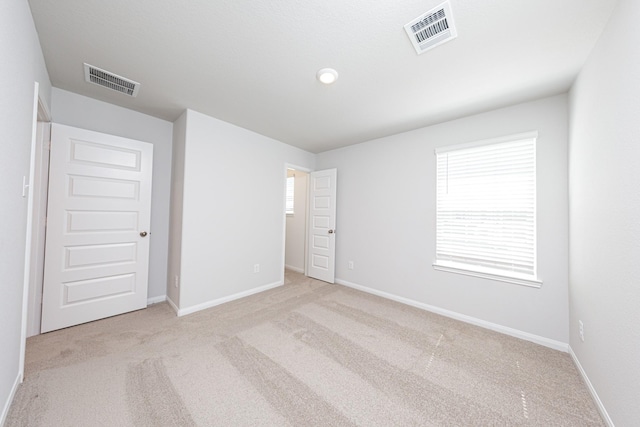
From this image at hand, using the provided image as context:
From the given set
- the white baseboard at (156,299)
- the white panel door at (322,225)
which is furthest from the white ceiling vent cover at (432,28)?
the white baseboard at (156,299)

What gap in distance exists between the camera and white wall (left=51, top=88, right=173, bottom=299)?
270 centimetres

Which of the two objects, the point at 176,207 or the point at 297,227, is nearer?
the point at 176,207

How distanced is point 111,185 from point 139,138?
28.2 inches

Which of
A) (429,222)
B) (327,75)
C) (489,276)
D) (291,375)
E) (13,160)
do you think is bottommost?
(291,375)

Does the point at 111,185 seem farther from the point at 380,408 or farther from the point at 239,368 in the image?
the point at 380,408

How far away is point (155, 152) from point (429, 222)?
3806 mm

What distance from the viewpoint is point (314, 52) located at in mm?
1774

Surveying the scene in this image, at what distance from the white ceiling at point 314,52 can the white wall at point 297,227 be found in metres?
2.51

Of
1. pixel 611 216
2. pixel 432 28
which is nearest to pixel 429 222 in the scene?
pixel 611 216

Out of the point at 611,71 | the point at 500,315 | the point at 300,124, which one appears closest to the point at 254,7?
the point at 300,124

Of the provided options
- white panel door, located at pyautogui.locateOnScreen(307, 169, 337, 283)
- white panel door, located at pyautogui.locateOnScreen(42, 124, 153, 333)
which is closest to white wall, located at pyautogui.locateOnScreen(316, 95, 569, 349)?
white panel door, located at pyautogui.locateOnScreen(307, 169, 337, 283)

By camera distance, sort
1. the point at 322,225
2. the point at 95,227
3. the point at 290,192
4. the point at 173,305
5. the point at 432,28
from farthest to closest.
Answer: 1. the point at 290,192
2. the point at 322,225
3. the point at 173,305
4. the point at 95,227
5. the point at 432,28

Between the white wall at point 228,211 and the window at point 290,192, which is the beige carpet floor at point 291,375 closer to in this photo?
the white wall at point 228,211

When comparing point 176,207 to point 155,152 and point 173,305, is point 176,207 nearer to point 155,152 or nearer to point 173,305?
point 155,152
